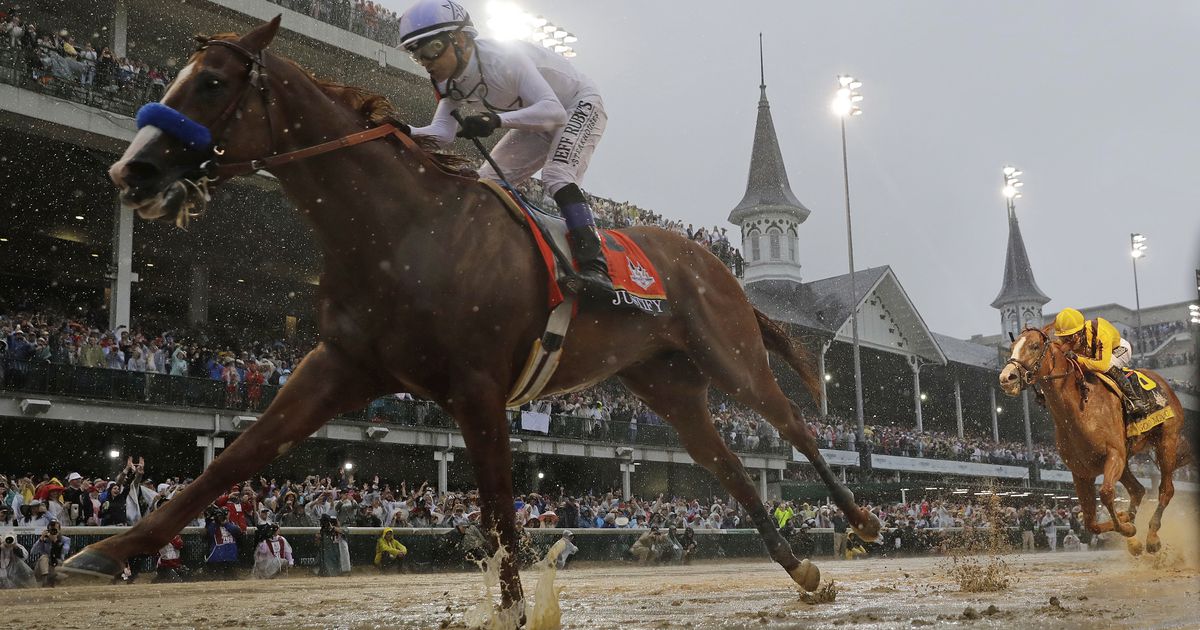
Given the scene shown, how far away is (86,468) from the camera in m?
22.1

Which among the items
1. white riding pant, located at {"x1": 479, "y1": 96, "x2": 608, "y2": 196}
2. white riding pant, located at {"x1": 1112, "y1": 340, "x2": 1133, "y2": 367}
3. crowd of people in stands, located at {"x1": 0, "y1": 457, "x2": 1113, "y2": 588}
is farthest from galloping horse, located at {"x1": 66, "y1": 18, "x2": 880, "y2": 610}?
white riding pant, located at {"x1": 1112, "y1": 340, "x2": 1133, "y2": 367}

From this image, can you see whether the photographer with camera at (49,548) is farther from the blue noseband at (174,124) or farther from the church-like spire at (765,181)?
the church-like spire at (765,181)

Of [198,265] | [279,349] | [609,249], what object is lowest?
[609,249]

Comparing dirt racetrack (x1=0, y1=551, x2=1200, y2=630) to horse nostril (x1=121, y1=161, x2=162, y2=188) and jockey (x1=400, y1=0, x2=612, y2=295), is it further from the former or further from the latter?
horse nostril (x1=121, y1=161, x2=162, y2=188)

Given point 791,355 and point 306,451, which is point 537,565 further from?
point 306,451

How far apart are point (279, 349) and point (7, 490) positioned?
925 centimetres

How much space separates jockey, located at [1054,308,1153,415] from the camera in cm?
1089

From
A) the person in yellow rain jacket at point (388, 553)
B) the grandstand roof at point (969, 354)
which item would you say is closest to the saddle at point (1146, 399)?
the person in yellow rain jacket at point (388, 553)

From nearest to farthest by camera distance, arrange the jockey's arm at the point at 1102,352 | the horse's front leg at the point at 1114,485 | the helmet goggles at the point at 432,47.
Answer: the helmet goggles at the point at 432,47
the horse's front leg at the point at 1114,485
the jockey's arm at the point at 1102,352

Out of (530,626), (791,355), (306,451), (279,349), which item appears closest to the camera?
(530,626)

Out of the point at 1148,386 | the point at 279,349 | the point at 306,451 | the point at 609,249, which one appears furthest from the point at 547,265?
the point at 306,451

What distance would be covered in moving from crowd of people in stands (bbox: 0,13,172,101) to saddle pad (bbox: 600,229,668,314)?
16277mm

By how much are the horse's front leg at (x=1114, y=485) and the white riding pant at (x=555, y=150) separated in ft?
23.5

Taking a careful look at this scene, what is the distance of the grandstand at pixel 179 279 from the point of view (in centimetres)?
1894
